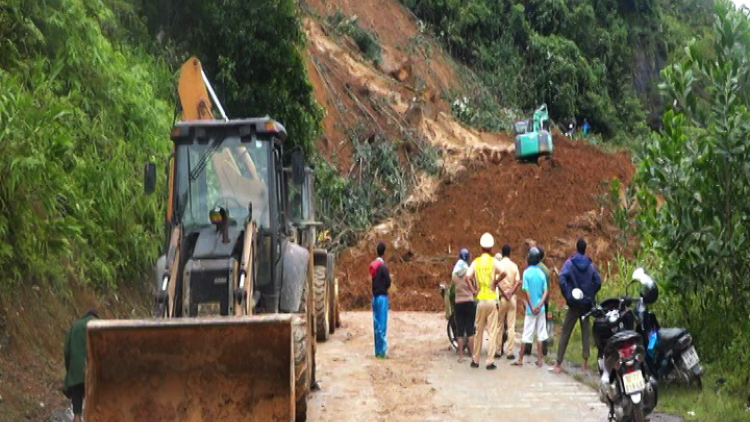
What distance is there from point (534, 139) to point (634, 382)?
2821 centimetres

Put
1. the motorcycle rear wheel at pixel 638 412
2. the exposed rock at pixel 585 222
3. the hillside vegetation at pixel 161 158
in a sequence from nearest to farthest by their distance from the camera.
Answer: the motorcycle rear wheel at pixel 638 412, the hillside vegetation at pixel 161 158, the exposed rock at pixel 585 222

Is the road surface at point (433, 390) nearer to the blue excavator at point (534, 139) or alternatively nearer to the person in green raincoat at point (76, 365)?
the person in green raincoat at point (76, 365)

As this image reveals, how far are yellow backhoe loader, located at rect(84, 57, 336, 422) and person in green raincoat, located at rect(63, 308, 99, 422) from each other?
0.88m

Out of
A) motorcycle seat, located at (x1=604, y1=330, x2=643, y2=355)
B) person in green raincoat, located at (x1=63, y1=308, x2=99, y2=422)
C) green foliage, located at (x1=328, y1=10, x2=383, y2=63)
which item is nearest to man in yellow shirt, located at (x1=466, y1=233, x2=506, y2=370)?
motorcycle seat, located at (x1=604, y1=330, x2=643, y2=355)

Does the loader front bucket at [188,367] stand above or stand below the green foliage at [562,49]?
below

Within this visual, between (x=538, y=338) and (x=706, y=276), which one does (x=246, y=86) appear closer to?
(x=538, y=338)

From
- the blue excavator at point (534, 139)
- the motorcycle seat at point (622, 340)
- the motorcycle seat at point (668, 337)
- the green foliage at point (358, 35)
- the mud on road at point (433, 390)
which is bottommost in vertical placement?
the mud on road at point (433, 390)

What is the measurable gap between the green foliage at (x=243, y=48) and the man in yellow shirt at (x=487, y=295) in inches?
391

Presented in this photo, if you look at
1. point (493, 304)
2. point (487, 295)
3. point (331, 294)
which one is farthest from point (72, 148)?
point (331, 294)

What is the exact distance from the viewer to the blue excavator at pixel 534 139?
38.1 metres

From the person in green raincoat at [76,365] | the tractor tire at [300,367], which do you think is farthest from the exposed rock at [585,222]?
the person in green raincoat at [76,365]

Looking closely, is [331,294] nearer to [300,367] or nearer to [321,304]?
[321,304]

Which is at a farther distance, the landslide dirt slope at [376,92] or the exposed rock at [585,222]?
the landslide dirt slope at [376,92]

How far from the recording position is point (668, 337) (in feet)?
40.9
